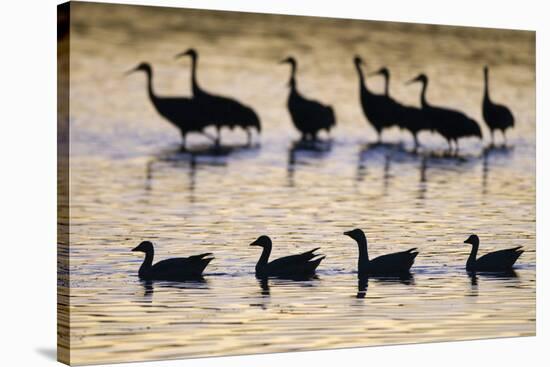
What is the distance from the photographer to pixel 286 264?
11602 millimetres

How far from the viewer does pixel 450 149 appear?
40.8 ft

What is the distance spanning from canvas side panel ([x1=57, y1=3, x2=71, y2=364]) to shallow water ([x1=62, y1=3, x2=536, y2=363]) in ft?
0.22

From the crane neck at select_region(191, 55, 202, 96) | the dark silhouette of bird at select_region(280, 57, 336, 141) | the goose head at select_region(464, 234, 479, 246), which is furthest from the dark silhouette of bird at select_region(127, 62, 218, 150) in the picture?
the goose head at select_region(464, 234, 479, 246)

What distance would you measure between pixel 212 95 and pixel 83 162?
1.25 meters

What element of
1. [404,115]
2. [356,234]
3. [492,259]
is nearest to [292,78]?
[404,115]

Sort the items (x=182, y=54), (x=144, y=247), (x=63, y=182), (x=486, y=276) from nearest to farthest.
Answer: (x=63, y=182) → (x=144, y=247) → (x=182, y=54) → (x=486, y=276)

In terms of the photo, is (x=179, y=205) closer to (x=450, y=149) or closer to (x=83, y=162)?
(x=83, y=162)

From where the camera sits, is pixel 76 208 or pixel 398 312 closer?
pixel 76 208

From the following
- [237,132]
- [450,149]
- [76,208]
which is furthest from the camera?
[450,149]

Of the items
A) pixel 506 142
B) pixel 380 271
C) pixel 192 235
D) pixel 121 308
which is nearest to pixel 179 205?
pixel 192 235

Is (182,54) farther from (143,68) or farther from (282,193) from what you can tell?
(282,193)

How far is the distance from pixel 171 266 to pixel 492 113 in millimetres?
3333

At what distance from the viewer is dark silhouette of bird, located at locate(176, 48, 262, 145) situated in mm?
11484

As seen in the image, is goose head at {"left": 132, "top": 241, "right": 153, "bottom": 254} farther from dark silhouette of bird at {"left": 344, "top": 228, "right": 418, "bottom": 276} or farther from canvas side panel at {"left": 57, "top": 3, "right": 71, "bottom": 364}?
dark silhouette of bird at {"left": 344, "top": 228, "right": 418, "bottom": 276}
